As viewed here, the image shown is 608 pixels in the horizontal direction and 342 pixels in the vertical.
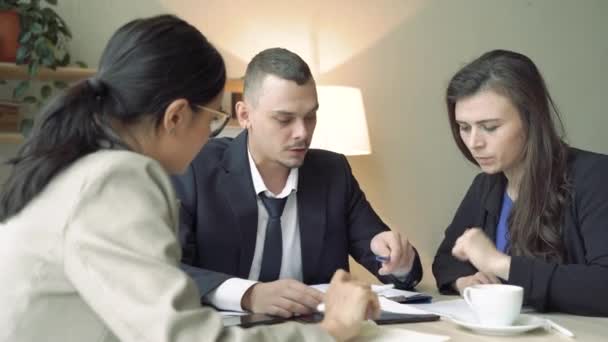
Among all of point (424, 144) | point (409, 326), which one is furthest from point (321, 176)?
point (424, 144)

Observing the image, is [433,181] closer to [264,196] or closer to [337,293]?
[264,196]

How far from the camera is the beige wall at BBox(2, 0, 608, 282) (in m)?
3.07

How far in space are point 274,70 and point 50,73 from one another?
956 mm

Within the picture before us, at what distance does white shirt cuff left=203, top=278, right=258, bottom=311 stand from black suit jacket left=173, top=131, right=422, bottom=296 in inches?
11.2

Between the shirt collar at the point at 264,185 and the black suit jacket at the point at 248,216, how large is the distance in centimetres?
2

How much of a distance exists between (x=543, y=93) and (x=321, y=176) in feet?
2.13

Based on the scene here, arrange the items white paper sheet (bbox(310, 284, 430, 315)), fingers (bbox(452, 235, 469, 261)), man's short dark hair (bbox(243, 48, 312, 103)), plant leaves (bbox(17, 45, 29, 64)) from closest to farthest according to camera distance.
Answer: white paper sheet (bbox(310, 284, 430, 315)), fingers (bbox(452, 235, 469, 261)), man's short dark hair (bbox(243, 48, 312, 103)), plant leaves (bbox(17, 45, 29, 64))

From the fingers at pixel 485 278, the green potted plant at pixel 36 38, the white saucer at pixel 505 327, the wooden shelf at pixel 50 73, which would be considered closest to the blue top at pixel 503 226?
the fingers at pixel 485 278

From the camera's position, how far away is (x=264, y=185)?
2.01 metres

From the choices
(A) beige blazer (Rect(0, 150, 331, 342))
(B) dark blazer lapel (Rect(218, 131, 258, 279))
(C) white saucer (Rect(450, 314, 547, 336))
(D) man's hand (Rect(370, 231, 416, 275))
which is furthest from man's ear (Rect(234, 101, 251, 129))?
(A) beige blazer (Rect(0, 150, 331, 342))

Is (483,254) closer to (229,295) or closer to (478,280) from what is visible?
(478,280)

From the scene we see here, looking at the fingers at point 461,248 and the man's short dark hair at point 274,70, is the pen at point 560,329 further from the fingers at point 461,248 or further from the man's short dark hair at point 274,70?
the man's short dark hair at point 274,70

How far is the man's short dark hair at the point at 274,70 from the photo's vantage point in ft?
6.60

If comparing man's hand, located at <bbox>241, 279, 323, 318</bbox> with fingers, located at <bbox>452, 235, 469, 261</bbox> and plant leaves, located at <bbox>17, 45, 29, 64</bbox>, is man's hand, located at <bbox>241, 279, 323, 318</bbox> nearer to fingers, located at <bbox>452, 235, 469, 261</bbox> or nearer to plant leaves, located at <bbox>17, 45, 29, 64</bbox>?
fingers, located at <bbox>452, 235, 469, 261</bbox>
